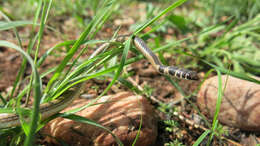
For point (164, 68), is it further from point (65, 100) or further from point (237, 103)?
point (65, 100)

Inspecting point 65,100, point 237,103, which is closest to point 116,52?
point 65,100

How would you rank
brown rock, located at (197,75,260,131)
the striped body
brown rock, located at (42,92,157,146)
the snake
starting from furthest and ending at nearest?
brown rock, located at (197,75,260,131) → the striped body → brown rock, located at (42,92,157,146) → the snake

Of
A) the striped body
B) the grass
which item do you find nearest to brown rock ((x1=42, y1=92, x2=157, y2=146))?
the grass

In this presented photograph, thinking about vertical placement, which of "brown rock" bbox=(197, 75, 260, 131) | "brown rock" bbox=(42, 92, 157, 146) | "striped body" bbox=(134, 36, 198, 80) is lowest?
"brown rock" bbox=(197, 75, 260, 131)

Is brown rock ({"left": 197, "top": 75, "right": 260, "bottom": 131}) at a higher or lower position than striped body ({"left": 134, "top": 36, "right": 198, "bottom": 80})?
lower

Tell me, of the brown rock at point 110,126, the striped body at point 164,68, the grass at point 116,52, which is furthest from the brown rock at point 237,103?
the brown rock at point 110,126

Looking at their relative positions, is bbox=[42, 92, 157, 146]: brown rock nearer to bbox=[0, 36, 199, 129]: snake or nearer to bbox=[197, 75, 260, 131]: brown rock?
bbox=[0, 36, 199, 129]: snake
